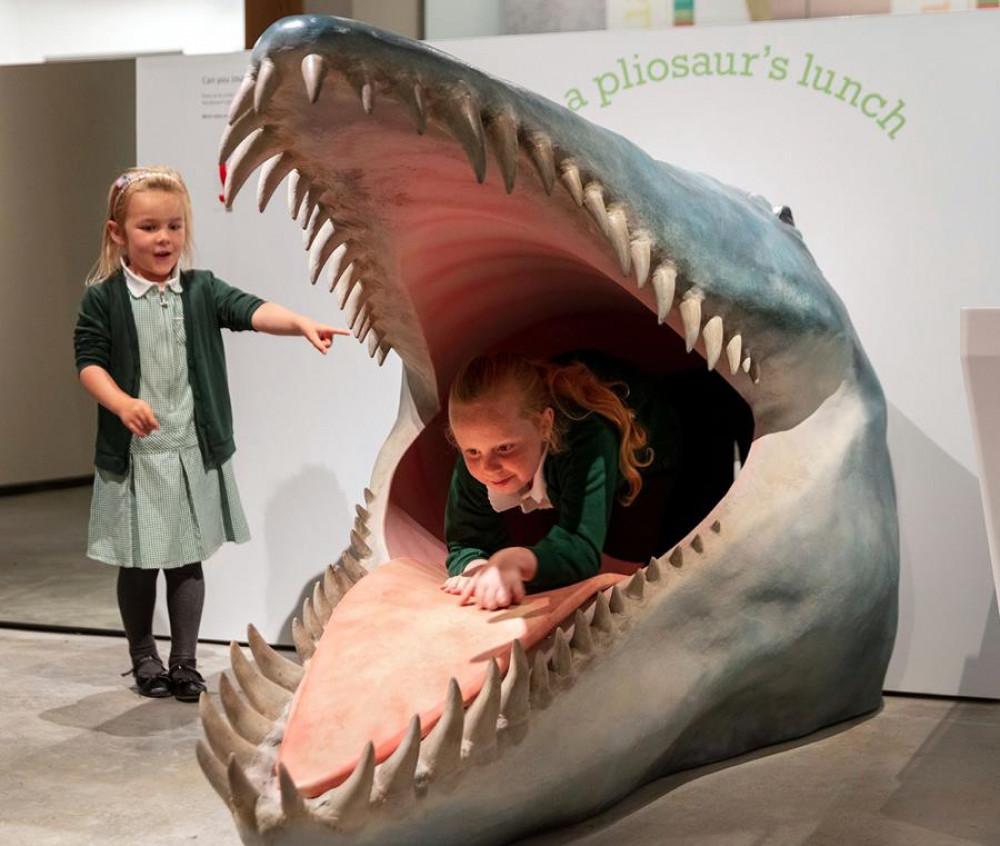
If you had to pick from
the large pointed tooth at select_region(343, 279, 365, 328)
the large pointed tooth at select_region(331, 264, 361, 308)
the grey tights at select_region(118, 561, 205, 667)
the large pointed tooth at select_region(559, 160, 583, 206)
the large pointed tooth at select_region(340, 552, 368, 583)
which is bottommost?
the grey tights at select_region(118, 561, 205, 667)

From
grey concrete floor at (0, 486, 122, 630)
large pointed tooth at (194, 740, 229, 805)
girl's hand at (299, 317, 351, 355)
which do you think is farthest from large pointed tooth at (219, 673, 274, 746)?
grey concrete floor at (0, 486, 122, 630)

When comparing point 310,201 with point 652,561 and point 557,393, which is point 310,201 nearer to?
point 557,393

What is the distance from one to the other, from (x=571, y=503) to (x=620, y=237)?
520mm

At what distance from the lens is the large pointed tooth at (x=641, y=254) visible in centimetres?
194

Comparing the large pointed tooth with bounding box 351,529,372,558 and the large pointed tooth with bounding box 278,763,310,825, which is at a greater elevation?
the large pointed tooth with bounding box 351,529,372,558

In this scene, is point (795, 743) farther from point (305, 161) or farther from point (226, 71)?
point (226, 71)

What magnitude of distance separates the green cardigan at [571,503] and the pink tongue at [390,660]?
0.19 feet

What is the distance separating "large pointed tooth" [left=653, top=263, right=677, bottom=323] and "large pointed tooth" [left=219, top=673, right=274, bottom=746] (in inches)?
30.3

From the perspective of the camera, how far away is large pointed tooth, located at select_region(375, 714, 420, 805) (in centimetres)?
168

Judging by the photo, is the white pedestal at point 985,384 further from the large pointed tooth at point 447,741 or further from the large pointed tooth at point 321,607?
the large pointed tooth at point 321,607

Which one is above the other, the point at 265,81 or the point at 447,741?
the point at 265,81

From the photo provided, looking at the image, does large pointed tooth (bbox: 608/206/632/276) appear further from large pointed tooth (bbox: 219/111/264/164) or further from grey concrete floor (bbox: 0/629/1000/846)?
grey concrete floor (bbox: 0/629/1000/846)

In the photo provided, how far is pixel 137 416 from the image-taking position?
2.69 m

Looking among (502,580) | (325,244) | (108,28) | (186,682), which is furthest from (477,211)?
(108,28)
